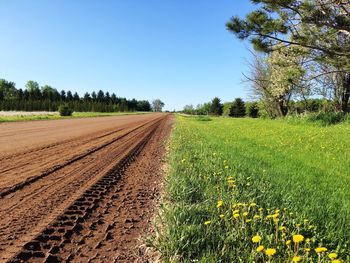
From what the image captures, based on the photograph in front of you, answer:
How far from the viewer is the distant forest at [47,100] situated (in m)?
94.0

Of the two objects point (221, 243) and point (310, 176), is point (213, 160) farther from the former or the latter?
point (221, 243)

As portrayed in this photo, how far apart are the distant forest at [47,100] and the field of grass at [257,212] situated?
63.4 m

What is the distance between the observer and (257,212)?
4.16 metres

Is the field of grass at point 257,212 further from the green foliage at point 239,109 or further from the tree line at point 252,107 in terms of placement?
the green foliage at point 239,109

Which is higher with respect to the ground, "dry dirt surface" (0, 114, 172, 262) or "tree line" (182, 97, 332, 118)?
"tree line" (182, 97, 332, 118)

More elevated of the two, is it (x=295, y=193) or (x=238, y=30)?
(x=238, y=30)

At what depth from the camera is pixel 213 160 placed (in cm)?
781

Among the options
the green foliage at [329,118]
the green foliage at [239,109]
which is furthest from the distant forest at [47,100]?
the green foliage at [329,118]

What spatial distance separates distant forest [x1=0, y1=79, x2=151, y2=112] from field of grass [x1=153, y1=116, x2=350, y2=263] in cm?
6343

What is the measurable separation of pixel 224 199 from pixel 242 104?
238ft

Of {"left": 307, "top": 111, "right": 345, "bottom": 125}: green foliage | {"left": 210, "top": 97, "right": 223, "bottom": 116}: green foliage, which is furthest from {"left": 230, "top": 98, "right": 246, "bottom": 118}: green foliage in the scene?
{"left": 307, "top": 111, "right": 345, "bottom": 125}: green foliage

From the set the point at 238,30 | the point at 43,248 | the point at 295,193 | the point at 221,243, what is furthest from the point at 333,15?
the point at 43,248

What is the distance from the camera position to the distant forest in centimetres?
9400

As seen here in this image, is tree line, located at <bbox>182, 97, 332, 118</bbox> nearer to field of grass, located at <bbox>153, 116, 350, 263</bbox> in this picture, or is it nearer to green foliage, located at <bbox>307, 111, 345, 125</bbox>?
green foliage, located at <bbox>307, 111, 345, 125</bbox>
